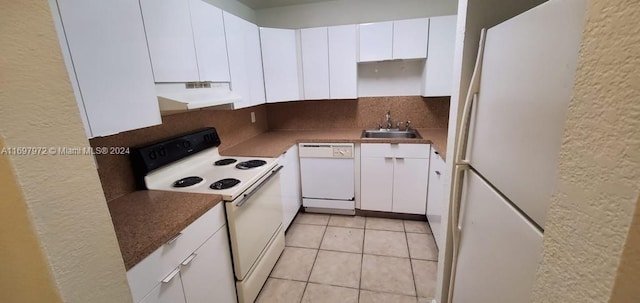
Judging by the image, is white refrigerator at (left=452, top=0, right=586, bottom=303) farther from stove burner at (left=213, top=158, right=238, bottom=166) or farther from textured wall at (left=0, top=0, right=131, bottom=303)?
stove burner at (left=213, top=158, right=238, bottom=166)

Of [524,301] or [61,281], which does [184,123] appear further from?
[524,301]

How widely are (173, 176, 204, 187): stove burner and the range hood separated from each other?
0.46 m

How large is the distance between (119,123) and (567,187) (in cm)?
149

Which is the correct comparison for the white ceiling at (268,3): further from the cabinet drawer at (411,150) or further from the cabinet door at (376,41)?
the cabinet drawer at (411,150)

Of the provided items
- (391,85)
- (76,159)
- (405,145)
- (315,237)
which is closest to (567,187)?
(76,159)

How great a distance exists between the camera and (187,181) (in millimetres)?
1716

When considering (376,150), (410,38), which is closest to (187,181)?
(376,150)

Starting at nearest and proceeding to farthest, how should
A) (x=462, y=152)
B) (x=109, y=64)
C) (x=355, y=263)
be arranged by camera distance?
(x=109, y=64)
(x=462, y=152)
(x=355, y=263)

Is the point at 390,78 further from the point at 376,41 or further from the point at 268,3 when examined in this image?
the point at 268,3

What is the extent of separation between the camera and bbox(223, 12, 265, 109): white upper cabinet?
2.05 metres

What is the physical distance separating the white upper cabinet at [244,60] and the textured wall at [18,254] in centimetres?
161

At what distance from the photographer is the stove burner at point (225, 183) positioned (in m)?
1.60

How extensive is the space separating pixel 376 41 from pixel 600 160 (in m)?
2.53

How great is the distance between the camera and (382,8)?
9.23 ft
